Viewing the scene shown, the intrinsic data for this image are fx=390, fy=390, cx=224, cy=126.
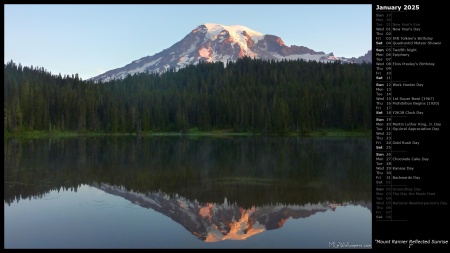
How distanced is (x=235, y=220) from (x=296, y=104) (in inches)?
6449

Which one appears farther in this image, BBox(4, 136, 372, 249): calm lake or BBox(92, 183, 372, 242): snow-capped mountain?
BBox(92, 183, 372, 242): snow-capped mountain

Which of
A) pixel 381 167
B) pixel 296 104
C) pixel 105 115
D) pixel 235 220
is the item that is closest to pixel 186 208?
pixel 235 220

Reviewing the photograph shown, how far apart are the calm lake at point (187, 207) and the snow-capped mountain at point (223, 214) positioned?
62 mm

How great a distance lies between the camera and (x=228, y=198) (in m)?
29.8

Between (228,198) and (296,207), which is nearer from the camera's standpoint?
(296,207)

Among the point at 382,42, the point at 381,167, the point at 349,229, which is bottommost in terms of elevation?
the point at 349,229

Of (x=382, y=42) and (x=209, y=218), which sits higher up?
(x=382, y=42)

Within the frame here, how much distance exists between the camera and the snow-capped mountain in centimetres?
2192

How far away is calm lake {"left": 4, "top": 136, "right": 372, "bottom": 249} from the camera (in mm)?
20438

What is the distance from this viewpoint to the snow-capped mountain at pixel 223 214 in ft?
71.9

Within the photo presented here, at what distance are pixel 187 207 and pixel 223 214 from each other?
121 inches

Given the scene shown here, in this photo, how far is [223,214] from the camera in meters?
25.5

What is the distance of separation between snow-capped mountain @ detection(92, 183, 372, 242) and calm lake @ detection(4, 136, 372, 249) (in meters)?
0.06
